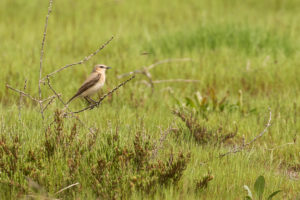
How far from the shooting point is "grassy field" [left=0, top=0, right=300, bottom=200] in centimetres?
443

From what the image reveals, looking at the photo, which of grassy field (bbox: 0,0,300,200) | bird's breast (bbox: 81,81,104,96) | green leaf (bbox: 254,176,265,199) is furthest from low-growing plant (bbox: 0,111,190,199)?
bird's breast (bbox: 81,81,104,96)

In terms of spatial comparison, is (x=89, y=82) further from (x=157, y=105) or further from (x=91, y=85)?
(x=157, y=105)

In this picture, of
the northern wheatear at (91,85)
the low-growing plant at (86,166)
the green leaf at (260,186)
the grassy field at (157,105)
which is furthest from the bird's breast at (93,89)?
the green leaf at (260,186)

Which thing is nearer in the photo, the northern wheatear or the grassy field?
the grassy field

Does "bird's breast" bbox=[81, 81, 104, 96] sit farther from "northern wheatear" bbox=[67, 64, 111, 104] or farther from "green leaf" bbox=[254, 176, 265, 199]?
"green leaf" bbox=[254, 176, 265, 199]

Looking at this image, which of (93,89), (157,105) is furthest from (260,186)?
(157,105)

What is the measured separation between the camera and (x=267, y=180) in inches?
188

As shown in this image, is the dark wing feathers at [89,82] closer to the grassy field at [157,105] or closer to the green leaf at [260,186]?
the grassy field at [157,105]

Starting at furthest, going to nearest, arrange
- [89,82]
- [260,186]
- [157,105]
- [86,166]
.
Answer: [157,105] → [89,82] → [86,166] → [260,186]

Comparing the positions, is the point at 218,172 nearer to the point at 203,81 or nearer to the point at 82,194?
the point at 82,194

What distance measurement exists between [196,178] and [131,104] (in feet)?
9.03

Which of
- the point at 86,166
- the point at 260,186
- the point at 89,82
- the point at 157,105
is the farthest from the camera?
the point at 157,105

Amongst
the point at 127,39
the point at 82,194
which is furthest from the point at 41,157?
the point at 127,39

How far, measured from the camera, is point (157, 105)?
7.30m
